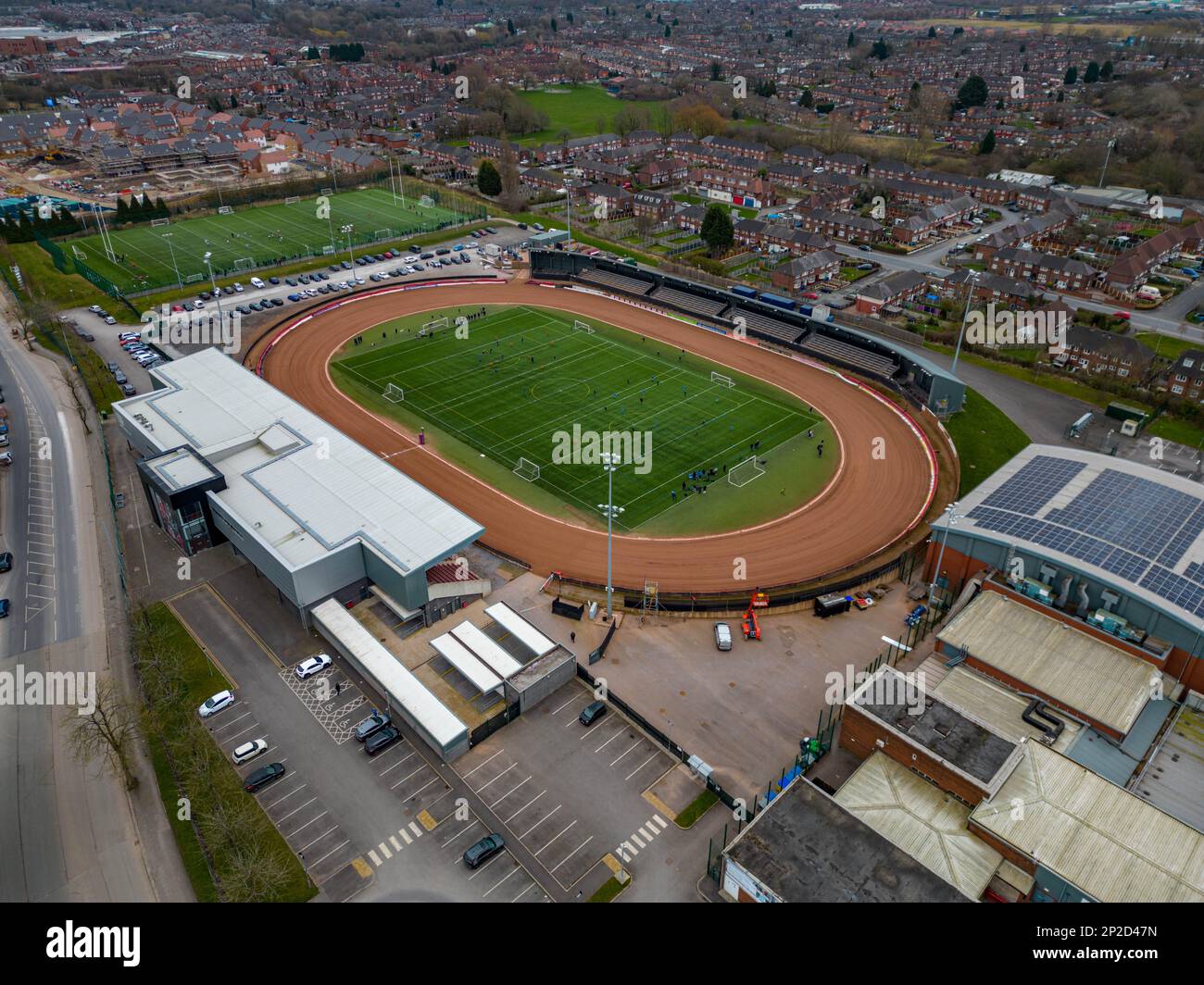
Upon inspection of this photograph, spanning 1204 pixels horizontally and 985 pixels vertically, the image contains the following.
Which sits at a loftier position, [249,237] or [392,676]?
[249,237]

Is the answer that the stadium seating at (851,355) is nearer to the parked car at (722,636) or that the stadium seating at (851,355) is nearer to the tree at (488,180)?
the parked car at (722,636)

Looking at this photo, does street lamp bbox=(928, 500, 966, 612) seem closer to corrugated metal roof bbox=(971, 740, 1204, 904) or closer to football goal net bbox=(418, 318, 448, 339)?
corrugated metal roof bbox=(971, 740, 1204, 904)

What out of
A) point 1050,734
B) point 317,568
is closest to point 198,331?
point 317,568

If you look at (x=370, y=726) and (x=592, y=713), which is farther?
(x=592, y=713)

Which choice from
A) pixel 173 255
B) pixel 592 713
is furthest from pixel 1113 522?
pixel 173 255

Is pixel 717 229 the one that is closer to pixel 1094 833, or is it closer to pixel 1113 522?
pixel 1113 522

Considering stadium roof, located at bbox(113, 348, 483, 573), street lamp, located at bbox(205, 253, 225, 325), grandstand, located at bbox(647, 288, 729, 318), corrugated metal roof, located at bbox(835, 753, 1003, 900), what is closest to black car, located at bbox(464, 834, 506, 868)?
corrugated metal roof, located at bbox(835, 753, 1003, 900)

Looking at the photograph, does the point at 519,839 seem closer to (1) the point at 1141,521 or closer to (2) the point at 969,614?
(2) the point at 969,614
